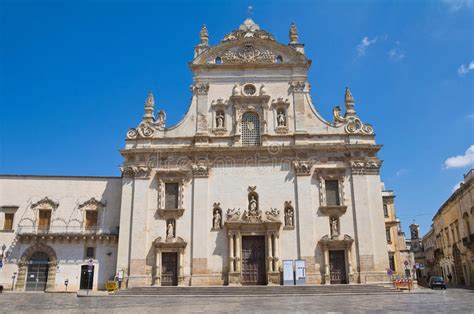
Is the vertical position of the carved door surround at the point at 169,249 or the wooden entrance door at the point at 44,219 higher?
the wooden entrance door at the point at 44,219

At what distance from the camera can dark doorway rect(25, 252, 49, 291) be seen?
3203 centimetres

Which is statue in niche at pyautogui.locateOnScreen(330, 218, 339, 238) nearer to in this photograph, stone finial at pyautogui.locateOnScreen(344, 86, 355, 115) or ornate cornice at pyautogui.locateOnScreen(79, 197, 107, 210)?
stone finial at pyautogui.locateOnScreen(344, 86, 355, 115)

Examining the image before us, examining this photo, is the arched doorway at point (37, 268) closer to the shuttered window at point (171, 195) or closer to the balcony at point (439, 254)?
the shuttered window at point (171, 195)

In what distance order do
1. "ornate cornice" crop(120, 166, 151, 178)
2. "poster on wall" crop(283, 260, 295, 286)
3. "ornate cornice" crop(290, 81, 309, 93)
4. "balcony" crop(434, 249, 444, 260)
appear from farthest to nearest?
1. "balcony" crop(434, 249, 444, 260)
2. "ornate cornice" crop(290, 81, 309, 93)
3. "ornate cornice" crop(120, 166, 151, 178)
4. "poster on wall" crop(283, 260, 295, 286)

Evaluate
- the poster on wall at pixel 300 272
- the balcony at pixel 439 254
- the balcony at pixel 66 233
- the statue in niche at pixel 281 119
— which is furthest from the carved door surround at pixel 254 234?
the balcony at pixel 439 254

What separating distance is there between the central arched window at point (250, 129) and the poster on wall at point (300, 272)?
9.80 meters

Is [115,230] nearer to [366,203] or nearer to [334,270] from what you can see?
[334,270]

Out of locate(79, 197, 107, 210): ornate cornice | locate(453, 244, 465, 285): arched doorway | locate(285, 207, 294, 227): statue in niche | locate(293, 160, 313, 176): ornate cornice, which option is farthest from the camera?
locate(453, 244, 465, 285): arched doorway

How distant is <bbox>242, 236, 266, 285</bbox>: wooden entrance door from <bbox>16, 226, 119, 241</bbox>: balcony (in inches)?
394

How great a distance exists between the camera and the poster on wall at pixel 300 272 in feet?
96.5

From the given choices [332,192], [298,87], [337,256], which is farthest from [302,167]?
[337,256]

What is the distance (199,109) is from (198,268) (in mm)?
12453

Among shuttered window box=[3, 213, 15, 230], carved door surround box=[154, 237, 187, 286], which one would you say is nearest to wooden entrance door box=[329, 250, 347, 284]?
carved door surround box=[154, 237, 187, 286]

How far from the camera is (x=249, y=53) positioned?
1417 inches
